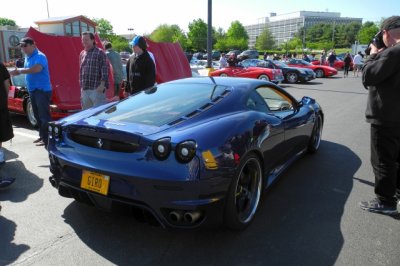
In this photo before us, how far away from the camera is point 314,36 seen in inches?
5359

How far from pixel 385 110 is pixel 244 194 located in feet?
4.94

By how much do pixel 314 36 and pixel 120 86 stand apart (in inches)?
5528

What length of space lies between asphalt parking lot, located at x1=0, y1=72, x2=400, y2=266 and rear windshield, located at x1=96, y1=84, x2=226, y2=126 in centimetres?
87

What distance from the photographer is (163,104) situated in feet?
11.3

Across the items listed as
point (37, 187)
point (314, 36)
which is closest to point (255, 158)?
point (37, 187)

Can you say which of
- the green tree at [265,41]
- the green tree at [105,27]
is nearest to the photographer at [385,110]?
the green tree at [105,27]

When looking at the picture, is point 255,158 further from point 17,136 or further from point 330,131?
point 17,136

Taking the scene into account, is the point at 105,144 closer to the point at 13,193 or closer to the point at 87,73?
the point at 13,193

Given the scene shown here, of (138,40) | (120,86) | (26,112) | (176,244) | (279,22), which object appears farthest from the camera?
(279,22)

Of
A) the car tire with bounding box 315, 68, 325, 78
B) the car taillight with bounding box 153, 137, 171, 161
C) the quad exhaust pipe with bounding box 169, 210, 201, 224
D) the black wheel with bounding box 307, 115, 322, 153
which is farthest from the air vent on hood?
the car tire with bounding box 315, 68, 325, 78

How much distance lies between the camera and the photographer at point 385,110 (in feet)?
10.3

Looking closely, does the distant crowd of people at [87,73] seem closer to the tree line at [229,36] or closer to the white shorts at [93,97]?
the white shorts at [93,97]

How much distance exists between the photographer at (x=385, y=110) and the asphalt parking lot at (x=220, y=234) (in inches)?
9.2

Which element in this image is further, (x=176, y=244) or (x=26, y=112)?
(x=26, y=112)
